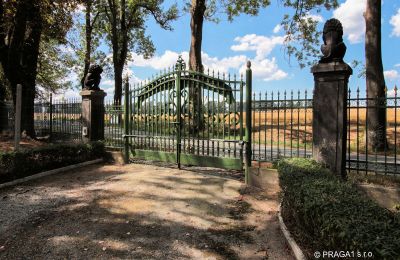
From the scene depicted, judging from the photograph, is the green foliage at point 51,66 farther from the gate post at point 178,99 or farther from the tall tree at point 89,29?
the gate post at point 178,99

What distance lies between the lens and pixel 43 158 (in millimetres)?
9312

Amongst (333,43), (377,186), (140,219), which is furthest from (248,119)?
(140,219)

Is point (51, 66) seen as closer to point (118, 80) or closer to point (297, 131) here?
point (118, 80)

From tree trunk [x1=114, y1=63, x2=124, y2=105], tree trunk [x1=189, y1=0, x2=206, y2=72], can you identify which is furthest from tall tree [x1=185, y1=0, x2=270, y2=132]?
tree trunk [x1=114, y1=63, x2=124, y2=105]

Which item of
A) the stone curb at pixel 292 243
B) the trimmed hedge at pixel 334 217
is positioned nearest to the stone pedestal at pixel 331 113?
the trimmed hedge at pixel 334 217

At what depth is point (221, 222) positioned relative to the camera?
571 cm

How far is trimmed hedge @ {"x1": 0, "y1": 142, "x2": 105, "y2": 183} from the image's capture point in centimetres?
827

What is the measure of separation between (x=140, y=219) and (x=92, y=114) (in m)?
6.45

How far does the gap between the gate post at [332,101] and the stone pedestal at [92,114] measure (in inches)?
294

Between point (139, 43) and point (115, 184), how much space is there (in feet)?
96.6

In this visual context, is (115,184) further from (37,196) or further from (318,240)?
(318,240)

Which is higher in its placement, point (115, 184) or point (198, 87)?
point (198, 87)

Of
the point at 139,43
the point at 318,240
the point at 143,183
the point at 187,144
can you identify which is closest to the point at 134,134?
the point at 187,144

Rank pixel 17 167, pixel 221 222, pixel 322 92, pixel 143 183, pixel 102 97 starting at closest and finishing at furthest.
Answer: pixel 221 222, pixel 322 92, pixel 143 183, pixel 17 167, pixel 102 97
